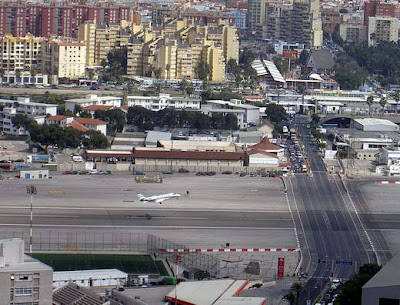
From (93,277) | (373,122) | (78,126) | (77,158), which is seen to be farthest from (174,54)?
(93,277)

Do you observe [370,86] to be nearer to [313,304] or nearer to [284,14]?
[284,14]

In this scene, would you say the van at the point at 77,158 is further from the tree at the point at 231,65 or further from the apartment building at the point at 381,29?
the apartment building at the point at 381,29

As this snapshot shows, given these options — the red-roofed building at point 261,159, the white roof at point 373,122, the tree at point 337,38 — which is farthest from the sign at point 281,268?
the tree at point 337,38

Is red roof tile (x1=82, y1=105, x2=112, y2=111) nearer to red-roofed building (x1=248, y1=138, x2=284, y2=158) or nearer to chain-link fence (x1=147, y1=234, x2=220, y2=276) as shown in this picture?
red-roofed building (x1=248, y1=138, x2=284, y2=158)

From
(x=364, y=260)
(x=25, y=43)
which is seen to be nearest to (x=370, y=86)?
(x=25, y=43)

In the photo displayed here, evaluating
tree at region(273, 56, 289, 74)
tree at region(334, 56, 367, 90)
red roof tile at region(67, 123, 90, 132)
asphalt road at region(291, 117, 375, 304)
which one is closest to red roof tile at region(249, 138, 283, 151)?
asphalt road at region(291, 117, 375, 304)
